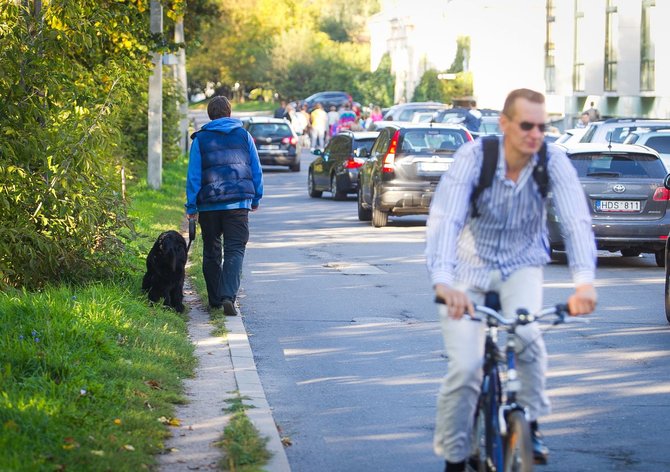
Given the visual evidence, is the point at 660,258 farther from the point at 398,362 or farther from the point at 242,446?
the point at 242,446

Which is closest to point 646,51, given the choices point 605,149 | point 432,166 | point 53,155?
point 432,166

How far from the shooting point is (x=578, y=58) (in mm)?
54000

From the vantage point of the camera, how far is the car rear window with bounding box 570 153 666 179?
15.9m

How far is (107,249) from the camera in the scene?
1161 centimetres

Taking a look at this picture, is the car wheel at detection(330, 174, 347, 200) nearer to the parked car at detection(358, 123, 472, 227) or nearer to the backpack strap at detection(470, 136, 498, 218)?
the parked car at detection(358, 123, 472, 227)

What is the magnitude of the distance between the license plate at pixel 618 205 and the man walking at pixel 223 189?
19.3 ft

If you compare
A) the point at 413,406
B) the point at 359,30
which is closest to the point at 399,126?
the point at 413,406

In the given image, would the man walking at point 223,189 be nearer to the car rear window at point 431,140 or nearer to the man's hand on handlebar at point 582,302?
the man's hand on handlebar at point 582,302

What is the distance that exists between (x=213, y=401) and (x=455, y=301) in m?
3.21

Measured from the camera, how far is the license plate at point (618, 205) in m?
15.8

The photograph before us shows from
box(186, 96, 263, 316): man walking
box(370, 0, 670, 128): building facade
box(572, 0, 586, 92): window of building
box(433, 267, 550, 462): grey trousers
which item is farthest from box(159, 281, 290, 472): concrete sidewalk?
box(572, 0, 586, 92): window of building

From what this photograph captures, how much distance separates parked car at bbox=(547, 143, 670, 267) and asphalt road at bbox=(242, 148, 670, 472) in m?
0.42

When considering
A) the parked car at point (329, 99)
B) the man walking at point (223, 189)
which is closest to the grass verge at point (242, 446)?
the man walking at point (223, 189)

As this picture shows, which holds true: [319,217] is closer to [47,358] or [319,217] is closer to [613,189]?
[613,189]
